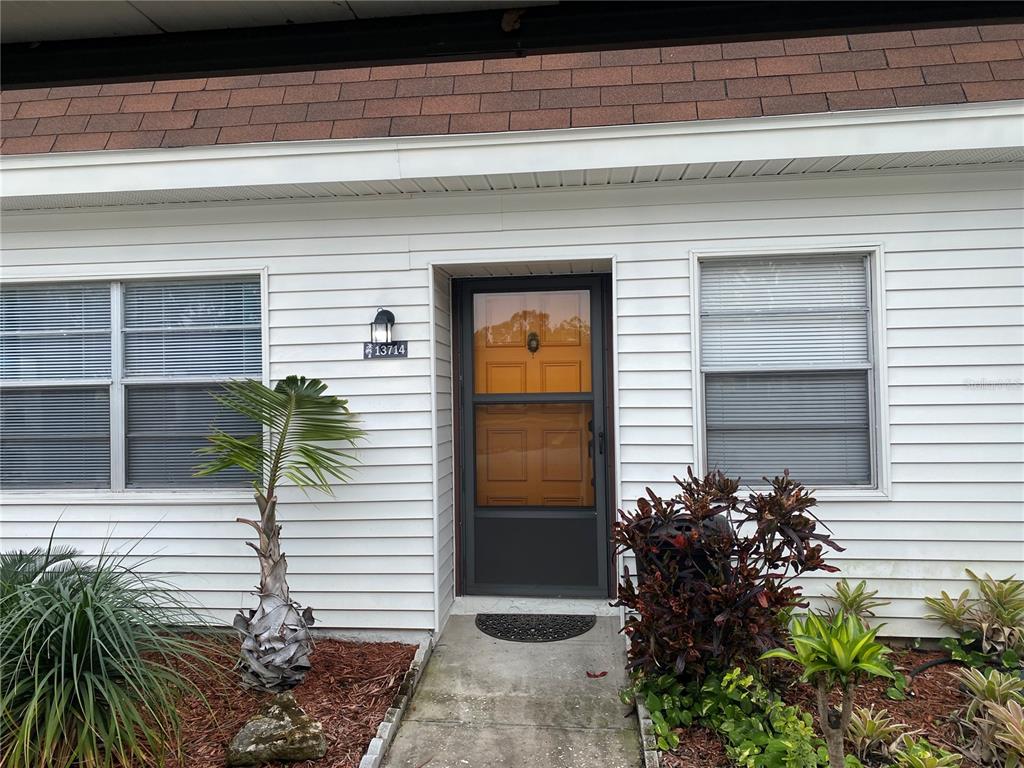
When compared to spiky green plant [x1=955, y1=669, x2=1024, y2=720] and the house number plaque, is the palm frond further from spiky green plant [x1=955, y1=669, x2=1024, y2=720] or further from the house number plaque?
spiky green plant [x1=955, y1=669, x2=1024, y2=720]

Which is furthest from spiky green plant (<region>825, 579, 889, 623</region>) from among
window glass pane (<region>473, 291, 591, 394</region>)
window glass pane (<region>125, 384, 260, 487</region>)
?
window glass pane (<region>125, 384, 260, 487</region>)

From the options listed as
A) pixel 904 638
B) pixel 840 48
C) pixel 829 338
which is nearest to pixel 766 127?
pixel 840 48

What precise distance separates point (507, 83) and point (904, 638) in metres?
3.99

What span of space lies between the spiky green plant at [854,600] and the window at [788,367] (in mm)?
600

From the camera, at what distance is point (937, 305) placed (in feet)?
11.9

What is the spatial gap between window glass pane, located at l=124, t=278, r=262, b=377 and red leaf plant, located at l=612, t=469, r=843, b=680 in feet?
8.76

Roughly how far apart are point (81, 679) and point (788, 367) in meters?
3.84

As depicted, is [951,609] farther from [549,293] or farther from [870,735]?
[549,293]

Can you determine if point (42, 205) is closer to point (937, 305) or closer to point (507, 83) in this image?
point (507, 83)

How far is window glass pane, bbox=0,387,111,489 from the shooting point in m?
4.14

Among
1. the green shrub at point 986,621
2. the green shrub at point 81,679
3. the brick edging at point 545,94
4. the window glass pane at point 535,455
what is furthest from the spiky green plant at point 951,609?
the green shrub at point 81,679

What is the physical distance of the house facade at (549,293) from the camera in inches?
140

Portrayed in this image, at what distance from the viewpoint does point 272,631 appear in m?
3.21

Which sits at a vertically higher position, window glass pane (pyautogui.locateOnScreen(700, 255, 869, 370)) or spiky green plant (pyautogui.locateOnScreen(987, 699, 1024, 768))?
window glass pane (pyautogui.locateOnScreen(700, 255, 869, 370))
